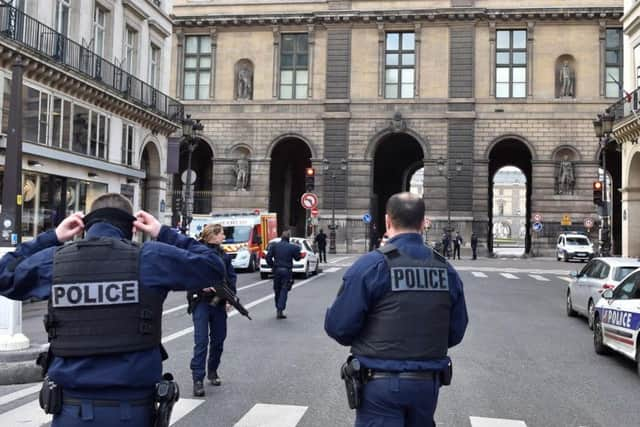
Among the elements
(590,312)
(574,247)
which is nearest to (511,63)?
(574,247)

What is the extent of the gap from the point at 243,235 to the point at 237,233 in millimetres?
322

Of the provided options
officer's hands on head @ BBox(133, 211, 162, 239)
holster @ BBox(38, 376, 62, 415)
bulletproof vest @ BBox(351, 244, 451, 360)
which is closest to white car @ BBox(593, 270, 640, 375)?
A: bulletproof vest @ BBox(351, 244, 451, 360)

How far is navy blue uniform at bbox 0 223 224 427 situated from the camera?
10.5 ft

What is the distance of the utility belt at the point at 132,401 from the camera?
3230 mm

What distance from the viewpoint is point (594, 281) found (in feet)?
43.2

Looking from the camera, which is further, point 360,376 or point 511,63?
point 511,63

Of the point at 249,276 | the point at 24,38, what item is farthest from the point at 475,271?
the point at 24,38

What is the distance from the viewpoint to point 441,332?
3836 mm

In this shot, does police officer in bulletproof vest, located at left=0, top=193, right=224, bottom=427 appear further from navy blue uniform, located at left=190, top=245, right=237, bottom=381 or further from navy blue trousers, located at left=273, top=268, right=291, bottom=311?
navy blue trousers, located at left=273, top=268, right=291, bottom=311

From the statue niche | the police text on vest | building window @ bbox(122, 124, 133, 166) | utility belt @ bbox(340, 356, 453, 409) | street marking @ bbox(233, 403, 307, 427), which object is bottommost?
street marking @ bbox(233, 403, 307, 427)

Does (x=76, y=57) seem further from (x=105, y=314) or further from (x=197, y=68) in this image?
(x=197, y=68)

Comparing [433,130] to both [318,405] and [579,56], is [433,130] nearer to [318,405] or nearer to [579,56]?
[579,56]

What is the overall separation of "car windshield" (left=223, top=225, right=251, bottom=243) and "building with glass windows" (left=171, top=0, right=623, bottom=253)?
62.4 ft

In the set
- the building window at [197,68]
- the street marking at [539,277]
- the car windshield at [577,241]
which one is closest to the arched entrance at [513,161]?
the car windshield at [577,241]
